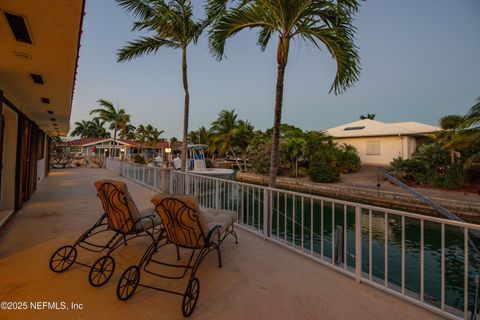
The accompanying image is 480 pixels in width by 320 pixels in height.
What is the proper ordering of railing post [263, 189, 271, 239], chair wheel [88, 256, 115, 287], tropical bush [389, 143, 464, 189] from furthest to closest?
tropical bush [389, 143, 464, 189]
railing post [263, 189, 271, 239]
chair wheel [88, 256, 115, 287]

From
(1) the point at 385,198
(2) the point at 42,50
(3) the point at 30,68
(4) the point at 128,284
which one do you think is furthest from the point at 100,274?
(1) the point at 385,198

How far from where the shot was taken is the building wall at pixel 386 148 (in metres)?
17.2

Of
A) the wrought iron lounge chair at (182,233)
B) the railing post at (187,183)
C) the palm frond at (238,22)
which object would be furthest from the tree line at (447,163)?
the wrought iron lounge chair at (182,233)

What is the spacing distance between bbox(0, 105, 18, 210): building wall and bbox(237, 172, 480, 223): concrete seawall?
12535 millimetres

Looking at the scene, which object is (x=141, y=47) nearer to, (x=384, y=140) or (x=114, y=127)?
(x=114, y=127)

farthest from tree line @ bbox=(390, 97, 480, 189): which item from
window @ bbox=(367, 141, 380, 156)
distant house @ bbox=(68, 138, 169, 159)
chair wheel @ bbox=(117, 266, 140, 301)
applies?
distant house @ bbox=(68, 138, 169, 159)

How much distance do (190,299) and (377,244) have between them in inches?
250

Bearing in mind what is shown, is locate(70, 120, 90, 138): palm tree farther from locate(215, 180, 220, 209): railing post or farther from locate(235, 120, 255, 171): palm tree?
locate(215, 180, 220, 209): railing post

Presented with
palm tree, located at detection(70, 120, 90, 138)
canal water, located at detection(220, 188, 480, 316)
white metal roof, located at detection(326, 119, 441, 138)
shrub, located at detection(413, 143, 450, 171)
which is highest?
palm tree, located at detection(70, 120, 90, 138)

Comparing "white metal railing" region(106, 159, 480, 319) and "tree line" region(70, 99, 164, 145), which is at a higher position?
"tree line" region(70, 99, 164, 145)

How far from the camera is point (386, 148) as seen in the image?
17953 millimetres

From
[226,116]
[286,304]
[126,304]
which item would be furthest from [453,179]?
[226,116]

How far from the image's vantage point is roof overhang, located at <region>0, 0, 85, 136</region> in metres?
2.10

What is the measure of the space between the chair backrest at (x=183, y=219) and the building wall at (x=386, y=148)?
18838 millimetres
